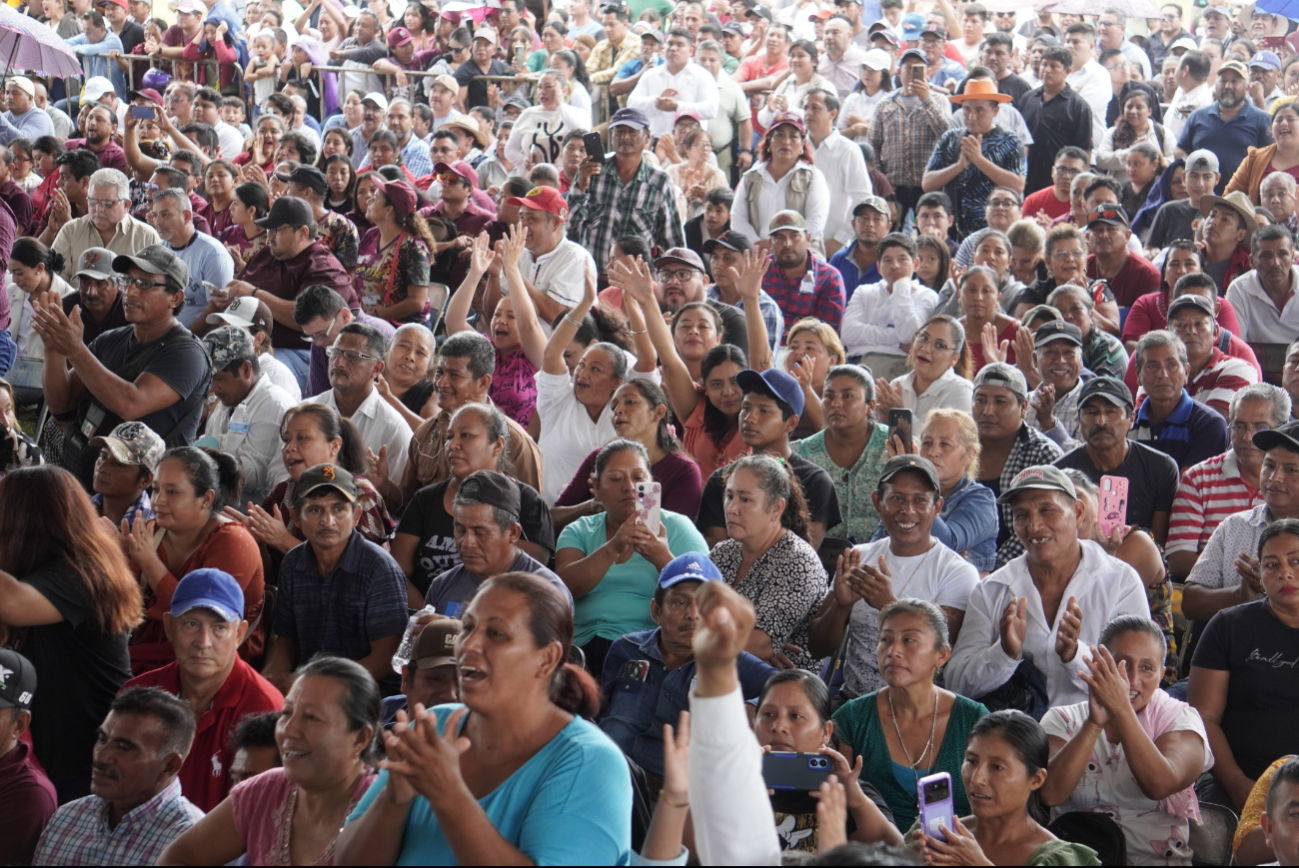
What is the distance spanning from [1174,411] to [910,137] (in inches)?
178

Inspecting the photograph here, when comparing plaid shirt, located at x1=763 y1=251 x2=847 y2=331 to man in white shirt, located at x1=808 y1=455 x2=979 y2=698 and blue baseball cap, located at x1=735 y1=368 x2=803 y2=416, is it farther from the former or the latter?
man in white shirt, located at x1=808 y1=455 x2=979 y2=698

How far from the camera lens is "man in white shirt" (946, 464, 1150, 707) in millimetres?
4254

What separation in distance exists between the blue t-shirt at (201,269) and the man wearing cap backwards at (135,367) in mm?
1504

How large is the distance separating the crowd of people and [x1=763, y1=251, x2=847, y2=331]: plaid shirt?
0.02 m

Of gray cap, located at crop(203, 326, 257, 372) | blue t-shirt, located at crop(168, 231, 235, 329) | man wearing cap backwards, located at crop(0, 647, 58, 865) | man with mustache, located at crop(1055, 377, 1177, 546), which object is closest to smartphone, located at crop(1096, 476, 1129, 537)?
man with mustache, located at crop(1055, 377, 1177, 546)

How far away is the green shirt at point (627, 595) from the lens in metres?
4.63

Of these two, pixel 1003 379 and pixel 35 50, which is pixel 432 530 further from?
pixel 35 50

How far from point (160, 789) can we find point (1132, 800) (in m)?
2.56

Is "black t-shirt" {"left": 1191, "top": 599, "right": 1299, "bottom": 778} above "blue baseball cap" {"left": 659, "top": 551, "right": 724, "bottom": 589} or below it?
below

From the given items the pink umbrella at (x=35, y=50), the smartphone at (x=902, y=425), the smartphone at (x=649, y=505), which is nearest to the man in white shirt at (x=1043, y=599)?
the smartphone at (x=902, y=425)

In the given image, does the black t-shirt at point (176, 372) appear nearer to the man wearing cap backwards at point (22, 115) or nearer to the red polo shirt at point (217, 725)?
the red polo shirt at point (217, 725)

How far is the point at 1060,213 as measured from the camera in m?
9.36

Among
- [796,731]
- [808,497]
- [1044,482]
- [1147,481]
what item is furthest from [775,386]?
[796,731]

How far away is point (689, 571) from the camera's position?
13.0ft
